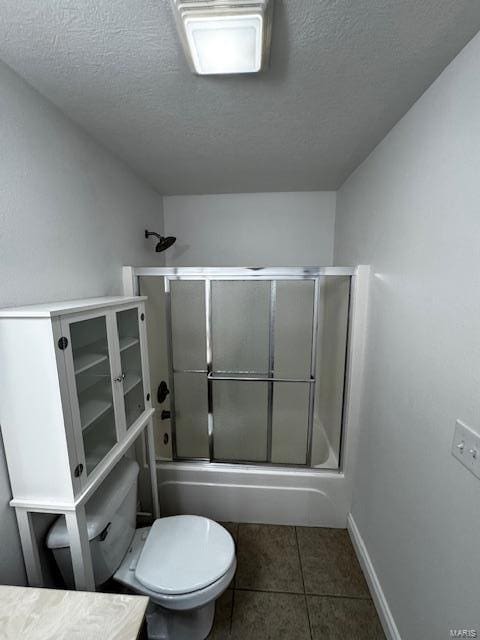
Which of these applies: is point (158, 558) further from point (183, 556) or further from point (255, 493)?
point (255, 493)

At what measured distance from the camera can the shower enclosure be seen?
1.90 metres

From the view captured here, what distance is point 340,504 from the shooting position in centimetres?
176

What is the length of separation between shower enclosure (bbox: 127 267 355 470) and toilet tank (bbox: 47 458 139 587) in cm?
68

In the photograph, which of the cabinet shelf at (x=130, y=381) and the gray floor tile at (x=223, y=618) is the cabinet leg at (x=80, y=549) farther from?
the gray floor tile at (x=223, y=618)

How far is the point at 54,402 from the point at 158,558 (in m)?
0.89

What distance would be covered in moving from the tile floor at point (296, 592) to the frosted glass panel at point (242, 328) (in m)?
1.10

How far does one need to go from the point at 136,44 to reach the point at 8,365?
109 cm

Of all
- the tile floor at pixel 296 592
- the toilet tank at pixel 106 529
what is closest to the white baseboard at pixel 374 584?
the tile floor at pixel 296 592

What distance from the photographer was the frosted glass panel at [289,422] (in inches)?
78.2

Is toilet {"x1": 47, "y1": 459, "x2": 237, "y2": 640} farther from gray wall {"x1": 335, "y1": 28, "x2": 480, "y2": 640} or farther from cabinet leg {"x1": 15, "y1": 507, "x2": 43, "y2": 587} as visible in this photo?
gray wall {"x1": 335, "y1": 28, "x2": 480, "y2": 640}

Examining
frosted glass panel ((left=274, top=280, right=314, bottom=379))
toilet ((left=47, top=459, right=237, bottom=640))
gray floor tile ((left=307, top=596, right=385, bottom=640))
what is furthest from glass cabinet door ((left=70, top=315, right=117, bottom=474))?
gray floor tile ((left=307, top=596, right=385, bottom=640))

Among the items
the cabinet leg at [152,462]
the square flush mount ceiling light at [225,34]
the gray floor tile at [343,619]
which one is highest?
the square flush mount ceiling light at [225,34]

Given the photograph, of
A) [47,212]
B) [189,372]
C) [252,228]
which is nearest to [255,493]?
[189,372]

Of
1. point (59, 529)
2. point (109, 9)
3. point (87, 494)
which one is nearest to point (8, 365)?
point (87, 494)
